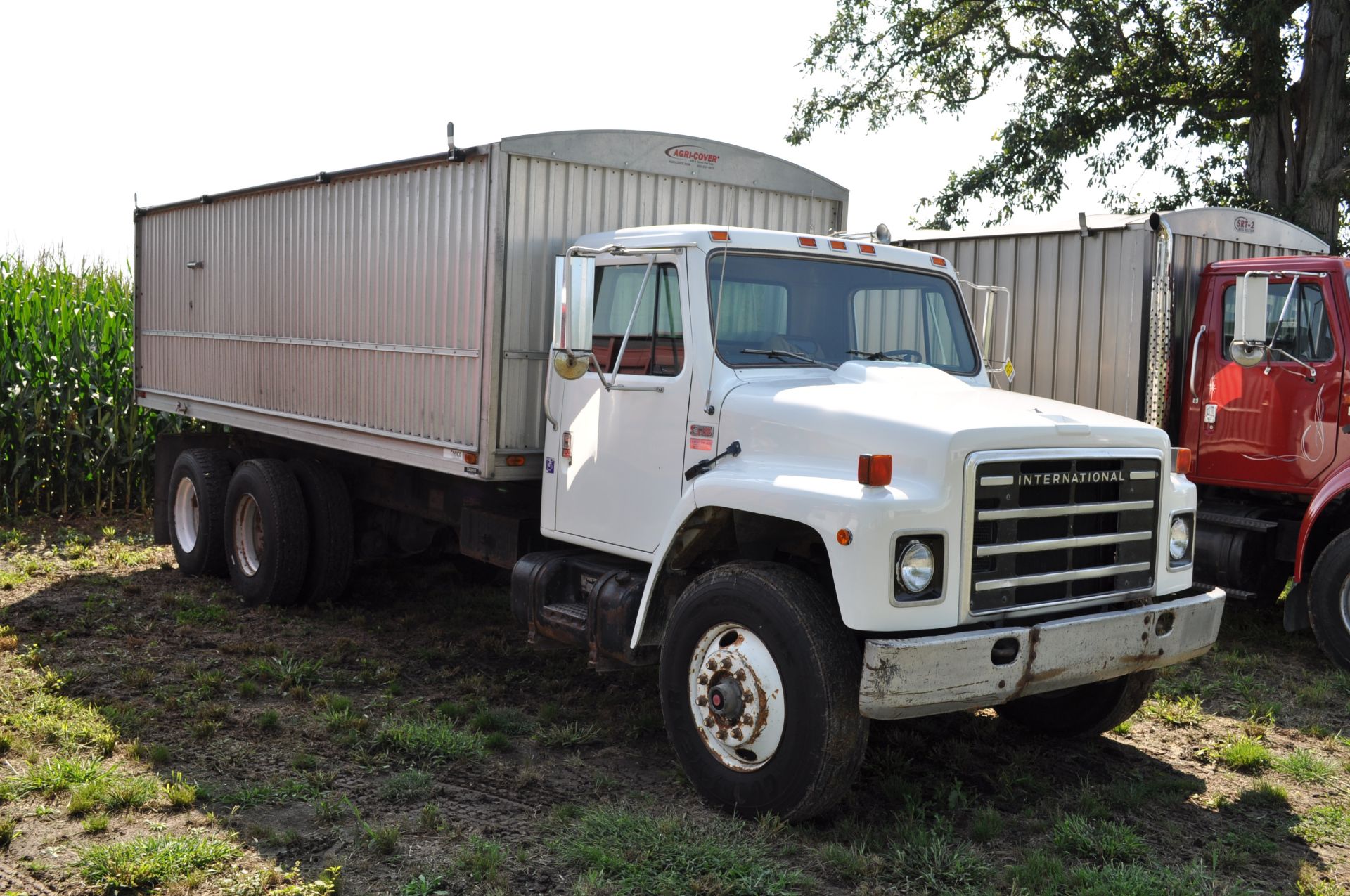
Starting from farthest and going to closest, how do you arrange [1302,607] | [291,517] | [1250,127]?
[1250,127], [291,517], [1302,607]

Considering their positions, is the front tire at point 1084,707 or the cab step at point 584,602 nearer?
the cab step at point 584,602

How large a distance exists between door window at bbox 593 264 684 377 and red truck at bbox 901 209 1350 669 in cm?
281

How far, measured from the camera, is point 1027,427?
4828 millimetres

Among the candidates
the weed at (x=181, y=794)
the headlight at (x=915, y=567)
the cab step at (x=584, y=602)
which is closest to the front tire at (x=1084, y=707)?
the headlight at (x=915, y=567)

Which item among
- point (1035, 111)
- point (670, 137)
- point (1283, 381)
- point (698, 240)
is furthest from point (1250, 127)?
point (698, 240)

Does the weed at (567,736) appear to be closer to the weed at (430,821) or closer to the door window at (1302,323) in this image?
the weed at (430,821)

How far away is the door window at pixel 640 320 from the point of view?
564 cm

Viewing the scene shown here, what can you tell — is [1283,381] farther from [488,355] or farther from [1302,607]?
[488,355]

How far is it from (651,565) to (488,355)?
5.19 feet

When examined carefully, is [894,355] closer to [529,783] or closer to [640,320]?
[640,320]

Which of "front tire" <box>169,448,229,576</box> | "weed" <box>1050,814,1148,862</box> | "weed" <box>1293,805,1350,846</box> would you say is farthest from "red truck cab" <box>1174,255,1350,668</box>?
"front tire" <box>169,448,229,576</box>

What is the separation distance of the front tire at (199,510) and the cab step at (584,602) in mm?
4055

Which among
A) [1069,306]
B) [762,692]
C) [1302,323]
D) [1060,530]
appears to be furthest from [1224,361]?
[762,692]

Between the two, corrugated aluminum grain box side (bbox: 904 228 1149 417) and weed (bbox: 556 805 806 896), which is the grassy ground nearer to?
weed (bbox: 556 805 806 896)
